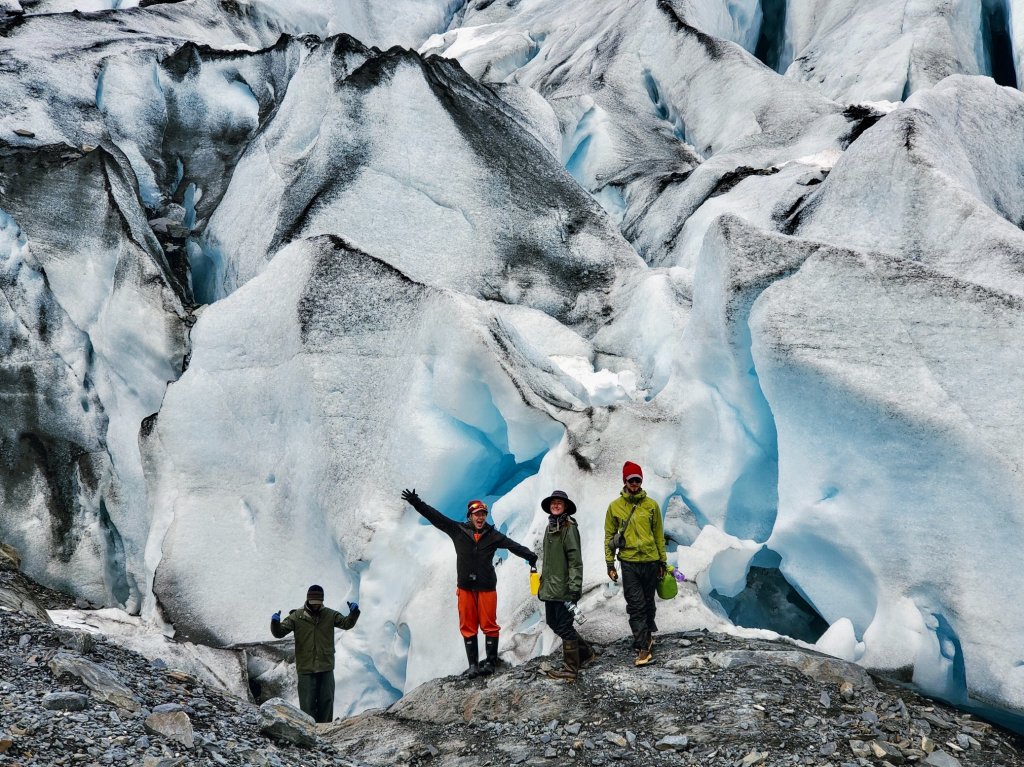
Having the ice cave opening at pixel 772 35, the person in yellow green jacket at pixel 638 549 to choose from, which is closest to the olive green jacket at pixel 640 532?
the person in yellow green jacket at pixel 638 549

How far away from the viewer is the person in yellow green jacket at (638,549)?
6.83 meters

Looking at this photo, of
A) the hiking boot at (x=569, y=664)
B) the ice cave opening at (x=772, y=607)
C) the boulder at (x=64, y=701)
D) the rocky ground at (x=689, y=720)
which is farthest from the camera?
the ice cave opening at (x=772, y=607)

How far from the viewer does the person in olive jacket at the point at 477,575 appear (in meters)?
7.20

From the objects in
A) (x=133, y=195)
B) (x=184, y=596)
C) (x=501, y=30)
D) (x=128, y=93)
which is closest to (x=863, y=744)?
(x=184, y=596)

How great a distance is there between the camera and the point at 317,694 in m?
7.81

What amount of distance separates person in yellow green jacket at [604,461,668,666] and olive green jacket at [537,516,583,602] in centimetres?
24

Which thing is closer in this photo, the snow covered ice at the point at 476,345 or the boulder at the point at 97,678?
the boulder at the point at 97,678

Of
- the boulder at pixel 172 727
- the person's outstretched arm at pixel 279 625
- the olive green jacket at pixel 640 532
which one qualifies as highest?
the olive green jacket at pixel 640 532

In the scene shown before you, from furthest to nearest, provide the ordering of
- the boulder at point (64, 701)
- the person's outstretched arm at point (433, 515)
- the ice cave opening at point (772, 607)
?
the ice cave opening at point (772, 607)
the person's outstretched arm at point (433, 515)
the boulder at point (64, 701)

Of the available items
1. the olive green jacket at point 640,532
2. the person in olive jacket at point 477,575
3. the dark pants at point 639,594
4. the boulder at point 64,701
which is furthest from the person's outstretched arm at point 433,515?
the boulder at point 64,701

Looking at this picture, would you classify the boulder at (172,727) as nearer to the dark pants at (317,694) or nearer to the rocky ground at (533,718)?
the rocky ground at (533,718)

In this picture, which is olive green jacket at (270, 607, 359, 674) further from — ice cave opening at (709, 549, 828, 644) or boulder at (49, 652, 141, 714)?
ice cave opening at (709, 549, 828, 644)

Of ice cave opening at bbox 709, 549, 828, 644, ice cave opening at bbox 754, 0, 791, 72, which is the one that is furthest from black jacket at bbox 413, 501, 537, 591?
ice cave opening at bbox 754, 0, 791, 72

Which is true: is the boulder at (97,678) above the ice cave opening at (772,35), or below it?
below
